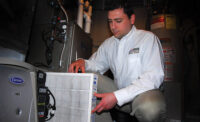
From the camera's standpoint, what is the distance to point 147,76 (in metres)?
0.82

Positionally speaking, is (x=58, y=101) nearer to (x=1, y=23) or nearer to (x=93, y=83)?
(x=93, y=83)

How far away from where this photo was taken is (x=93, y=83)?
623 millimetres

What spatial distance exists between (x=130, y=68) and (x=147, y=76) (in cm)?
23

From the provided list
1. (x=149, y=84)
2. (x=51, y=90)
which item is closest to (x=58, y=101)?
Result: (x=51, y=90)

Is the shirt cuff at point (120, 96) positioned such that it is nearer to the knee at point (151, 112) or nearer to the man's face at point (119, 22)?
the knee at point (151, 112)

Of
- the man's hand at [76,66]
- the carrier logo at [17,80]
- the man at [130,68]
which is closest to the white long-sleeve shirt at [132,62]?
the man at [130,68]

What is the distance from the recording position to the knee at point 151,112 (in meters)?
0.74

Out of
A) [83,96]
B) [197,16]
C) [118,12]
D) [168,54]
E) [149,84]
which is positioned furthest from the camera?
[168,54]

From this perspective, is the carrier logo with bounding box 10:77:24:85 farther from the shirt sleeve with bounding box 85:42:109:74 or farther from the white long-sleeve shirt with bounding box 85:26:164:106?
the shirt sleeve with bounding box 85:42:109:74

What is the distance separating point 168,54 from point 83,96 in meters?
1.24

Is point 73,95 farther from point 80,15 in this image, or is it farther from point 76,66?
point 80,15

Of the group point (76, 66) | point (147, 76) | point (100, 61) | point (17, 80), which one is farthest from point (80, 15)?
point (17, 80)

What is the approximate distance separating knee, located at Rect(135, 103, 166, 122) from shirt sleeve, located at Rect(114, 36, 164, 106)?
76 mm

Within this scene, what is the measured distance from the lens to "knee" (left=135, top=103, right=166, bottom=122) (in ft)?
2.43
